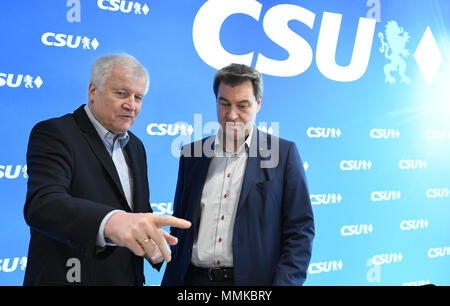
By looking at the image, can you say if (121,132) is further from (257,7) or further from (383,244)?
(383,244)

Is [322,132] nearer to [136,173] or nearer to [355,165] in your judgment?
[355,165]

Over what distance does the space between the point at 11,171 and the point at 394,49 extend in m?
3.19

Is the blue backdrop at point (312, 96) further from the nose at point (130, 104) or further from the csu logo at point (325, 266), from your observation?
the nose at point (130, 104)

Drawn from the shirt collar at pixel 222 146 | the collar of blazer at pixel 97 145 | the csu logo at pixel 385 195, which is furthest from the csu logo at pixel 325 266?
the collar of blazer at pixel 97 145

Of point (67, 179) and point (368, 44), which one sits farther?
point (368, 44)

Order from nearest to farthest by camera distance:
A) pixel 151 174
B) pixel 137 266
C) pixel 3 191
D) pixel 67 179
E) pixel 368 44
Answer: pixel 67 179
pixel 137 266
pixel 3 191
pixel 151 174
pixel 368 44

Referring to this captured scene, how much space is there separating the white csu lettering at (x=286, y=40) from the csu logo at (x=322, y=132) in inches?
17.0

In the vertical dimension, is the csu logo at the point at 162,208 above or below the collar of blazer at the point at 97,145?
below

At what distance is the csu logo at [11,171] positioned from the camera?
84.4 inches

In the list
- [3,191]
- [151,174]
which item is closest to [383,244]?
[151,174]

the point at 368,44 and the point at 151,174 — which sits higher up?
the point at 368,44

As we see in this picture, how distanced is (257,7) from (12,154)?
6.30 feet

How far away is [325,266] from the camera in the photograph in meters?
3.23

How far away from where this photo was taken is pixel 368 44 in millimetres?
3375
